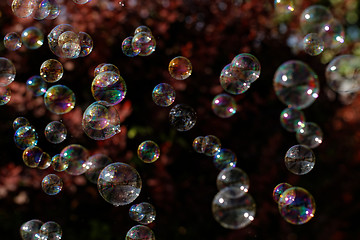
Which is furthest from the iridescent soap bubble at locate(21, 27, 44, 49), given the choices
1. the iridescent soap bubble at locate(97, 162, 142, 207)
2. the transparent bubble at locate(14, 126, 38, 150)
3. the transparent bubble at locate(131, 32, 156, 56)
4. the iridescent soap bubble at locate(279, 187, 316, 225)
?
the iridescent soap bubble at locate(279, 187, 316, 225)

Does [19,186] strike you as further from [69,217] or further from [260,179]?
[260,179]

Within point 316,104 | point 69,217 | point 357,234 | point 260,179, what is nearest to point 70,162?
point 69,217

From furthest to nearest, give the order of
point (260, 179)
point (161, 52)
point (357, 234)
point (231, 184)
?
1. point (357, 234)
2. point (161, 52)
3. point (260, 179)
4. point (231, 184)

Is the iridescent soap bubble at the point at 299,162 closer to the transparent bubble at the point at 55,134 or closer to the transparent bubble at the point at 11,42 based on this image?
the transparent bubble at the point at 55,134

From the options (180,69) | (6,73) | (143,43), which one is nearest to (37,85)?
(6,73)

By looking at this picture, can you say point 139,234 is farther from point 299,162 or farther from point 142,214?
point 299,162

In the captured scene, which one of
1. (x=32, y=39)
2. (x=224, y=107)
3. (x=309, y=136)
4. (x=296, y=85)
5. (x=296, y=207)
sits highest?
(x=296, y=85)
